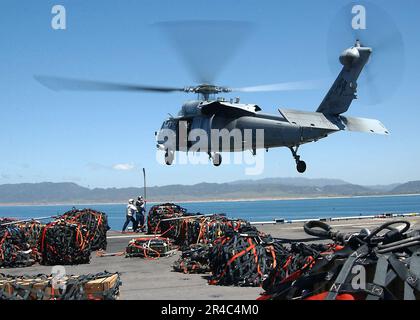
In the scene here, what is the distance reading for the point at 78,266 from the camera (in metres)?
17.7

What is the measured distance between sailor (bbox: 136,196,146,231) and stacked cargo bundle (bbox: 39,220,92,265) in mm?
14335

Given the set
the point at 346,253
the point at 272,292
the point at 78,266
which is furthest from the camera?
the point at 78,266

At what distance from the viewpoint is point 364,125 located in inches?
1210

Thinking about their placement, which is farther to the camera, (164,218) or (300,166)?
(300,166)

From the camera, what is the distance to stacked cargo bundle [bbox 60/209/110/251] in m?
21.6

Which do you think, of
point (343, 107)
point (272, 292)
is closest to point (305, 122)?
point (343, 107)

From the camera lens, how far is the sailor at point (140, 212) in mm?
32812

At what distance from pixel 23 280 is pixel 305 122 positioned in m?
19.8

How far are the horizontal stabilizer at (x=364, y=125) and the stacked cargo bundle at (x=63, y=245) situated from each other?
61.4 feet

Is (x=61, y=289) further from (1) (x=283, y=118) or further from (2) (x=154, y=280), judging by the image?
(1) (x=283, y=118)

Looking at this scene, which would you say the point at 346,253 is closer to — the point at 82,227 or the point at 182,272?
the point at 182,272

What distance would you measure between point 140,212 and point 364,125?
634 inches

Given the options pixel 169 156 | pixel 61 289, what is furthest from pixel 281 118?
pixel 61 289

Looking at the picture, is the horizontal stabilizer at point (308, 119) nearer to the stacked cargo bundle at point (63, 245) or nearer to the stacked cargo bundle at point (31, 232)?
the stacked cargo bundle at point (63, 245)
